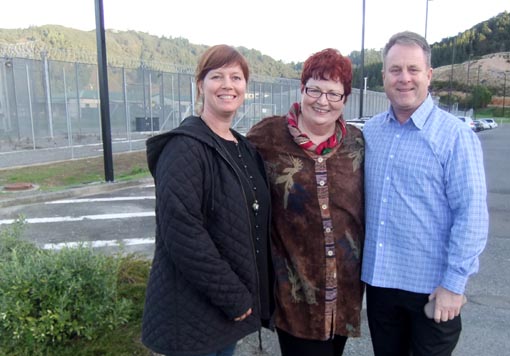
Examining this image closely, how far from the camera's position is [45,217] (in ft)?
25.1

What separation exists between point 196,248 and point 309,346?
1036mm

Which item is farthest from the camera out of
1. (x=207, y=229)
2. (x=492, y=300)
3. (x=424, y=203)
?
(x=492, y=300)

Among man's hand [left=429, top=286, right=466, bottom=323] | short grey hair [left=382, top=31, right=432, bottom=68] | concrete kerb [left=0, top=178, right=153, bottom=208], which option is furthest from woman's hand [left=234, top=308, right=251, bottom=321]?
concrete kerb [left=0, top=178, right=153, bottom=208]

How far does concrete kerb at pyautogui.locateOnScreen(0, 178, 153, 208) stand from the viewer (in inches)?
338

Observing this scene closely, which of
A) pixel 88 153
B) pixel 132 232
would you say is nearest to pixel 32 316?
pixel 132 232

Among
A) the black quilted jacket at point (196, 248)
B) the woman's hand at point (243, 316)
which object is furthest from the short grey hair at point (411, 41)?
the woman's hand at point (243, 316)

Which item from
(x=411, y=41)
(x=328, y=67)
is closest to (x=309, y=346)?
(x=328, y=67)

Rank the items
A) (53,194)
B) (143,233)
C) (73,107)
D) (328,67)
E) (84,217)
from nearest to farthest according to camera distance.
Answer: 1. (328,67)
2. (143,233)
3. (84,217)
4. (53,194)
5. (73,107)

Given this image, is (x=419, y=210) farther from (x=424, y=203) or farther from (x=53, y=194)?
(x=53, y=194)

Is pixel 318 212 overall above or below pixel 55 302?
above

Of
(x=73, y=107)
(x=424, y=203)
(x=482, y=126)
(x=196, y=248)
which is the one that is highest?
(x=73, y=107)

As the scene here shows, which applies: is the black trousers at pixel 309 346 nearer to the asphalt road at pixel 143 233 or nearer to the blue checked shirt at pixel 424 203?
the blue checked shirt at pixel 424 203

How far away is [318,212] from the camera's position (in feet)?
7.64

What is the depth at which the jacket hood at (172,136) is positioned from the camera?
1.95 meters
